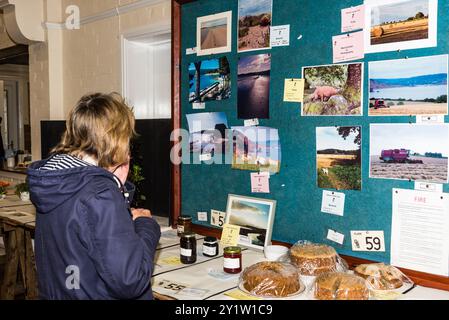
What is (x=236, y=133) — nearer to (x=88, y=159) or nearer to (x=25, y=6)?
(x=88, y=159)

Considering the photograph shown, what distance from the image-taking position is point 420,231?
1.65m

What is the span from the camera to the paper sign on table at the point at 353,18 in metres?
1.76

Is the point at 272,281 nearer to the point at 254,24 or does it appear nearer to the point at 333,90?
the point at 333,90

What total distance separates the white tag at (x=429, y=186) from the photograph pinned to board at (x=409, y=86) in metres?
0.26

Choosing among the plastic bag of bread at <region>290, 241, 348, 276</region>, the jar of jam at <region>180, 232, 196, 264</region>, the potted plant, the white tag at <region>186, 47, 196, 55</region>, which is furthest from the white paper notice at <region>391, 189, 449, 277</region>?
the potted plant

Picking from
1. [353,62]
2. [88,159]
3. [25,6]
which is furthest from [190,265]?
[25,6]

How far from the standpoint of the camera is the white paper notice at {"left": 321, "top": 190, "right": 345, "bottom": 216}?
6.11ft

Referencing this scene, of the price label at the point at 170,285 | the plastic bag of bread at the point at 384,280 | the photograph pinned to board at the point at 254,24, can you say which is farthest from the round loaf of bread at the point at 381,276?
the photograph pinned to board at the point at 254,24

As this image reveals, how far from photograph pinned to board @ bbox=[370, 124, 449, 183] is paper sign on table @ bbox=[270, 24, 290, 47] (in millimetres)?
587

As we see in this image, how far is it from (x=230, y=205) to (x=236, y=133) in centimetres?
37

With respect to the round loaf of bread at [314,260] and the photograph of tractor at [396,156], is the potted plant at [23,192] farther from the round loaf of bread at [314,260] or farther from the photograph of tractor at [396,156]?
the photograph of tractor at [396,156]

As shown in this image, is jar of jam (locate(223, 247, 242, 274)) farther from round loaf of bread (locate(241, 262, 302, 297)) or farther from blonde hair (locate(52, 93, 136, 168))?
blonde hair (locate(52, 93, 136, 168))

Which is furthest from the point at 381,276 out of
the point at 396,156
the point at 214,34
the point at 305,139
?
the point at 214,34

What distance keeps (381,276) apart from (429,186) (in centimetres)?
38
